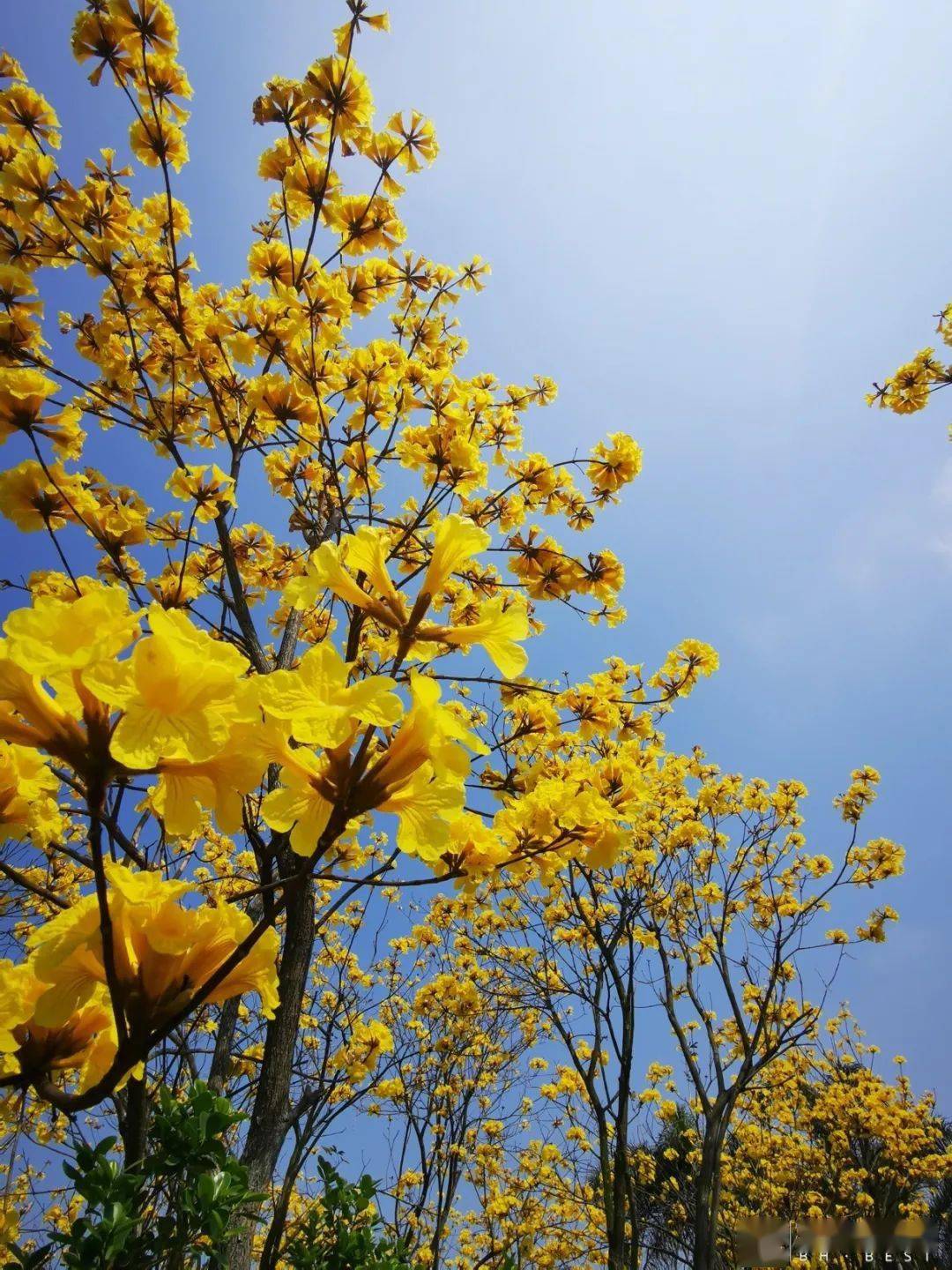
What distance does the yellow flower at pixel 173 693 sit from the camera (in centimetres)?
80

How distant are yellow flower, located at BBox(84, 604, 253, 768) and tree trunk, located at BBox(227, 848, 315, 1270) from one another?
5.35 feet

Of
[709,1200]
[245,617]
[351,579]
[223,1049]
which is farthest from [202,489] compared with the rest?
[709,1200]

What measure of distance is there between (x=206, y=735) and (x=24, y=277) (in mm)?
3270

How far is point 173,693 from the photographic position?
838 millimetres

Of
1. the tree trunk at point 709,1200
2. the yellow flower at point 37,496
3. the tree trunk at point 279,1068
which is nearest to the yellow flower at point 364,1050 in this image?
the tree trunk at point 279,1068

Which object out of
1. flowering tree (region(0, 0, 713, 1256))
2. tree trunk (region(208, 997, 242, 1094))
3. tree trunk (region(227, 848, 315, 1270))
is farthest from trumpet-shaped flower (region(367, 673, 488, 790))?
tree trunk (region(208, 997, 242, 1094))

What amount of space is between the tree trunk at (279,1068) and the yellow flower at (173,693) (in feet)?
5.35

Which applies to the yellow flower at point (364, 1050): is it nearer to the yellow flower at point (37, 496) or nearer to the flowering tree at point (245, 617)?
the flowering tree at point (245, 617)

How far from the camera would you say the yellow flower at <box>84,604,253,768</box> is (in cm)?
80

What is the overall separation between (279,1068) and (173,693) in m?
2.39

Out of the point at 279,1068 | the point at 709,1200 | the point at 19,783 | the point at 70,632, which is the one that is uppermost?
the point at 70,632

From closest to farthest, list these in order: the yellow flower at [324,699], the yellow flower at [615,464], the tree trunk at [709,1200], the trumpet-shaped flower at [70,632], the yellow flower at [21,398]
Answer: the trumpet-shaped flower at [70,632] → the yellow flower at [324,699] → the yellow flower at [21,398] → the yellow flower at [615,464] → the tree trunk at [709,1200]

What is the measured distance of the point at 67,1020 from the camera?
104 centimetres

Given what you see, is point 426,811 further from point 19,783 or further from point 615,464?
point 615,464
